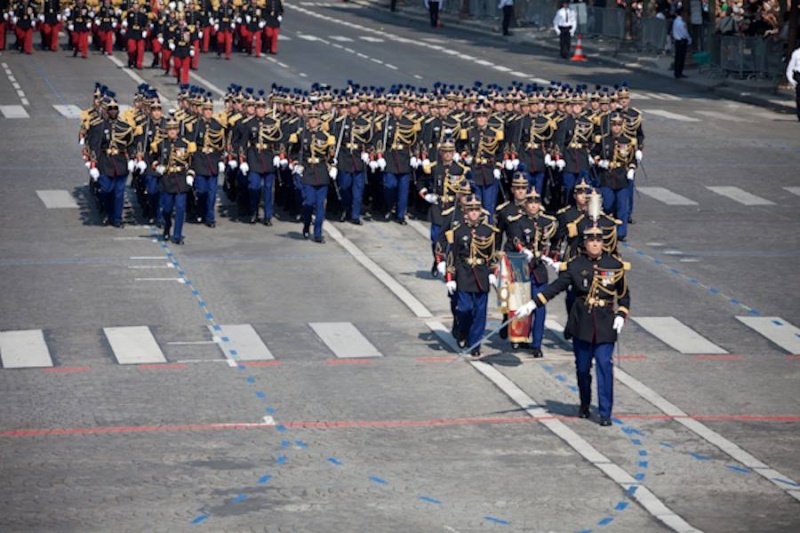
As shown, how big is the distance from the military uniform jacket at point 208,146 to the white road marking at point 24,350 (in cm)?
789

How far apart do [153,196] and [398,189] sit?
13.3ft

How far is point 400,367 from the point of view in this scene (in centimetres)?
2147

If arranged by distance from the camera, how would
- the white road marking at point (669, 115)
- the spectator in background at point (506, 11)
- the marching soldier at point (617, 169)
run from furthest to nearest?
the spectator in background at point (506, 11) < the white road marking at point (669, 115) < the marching soldier at point (617, 169)

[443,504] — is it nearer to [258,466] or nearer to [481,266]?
[258,466]

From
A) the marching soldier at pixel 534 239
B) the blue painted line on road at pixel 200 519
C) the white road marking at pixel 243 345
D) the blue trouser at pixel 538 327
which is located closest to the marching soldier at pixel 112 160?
the white road marking at pixel 243 345

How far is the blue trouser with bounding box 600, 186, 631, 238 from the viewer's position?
1196 inches

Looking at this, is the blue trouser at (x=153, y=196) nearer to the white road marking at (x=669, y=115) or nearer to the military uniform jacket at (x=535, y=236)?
the military uniform jacket at (x=535, y=236)

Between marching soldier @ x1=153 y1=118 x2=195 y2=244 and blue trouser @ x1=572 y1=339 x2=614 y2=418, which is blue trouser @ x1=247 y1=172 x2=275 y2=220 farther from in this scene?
blue trouser @ x1=572 y1=339 x2=614 y2=418

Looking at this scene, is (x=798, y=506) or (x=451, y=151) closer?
(x=798, y=506)

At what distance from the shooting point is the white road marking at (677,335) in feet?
74.2

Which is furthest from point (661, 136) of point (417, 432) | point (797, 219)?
point (417, 432)

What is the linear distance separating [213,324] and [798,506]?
9480 mm

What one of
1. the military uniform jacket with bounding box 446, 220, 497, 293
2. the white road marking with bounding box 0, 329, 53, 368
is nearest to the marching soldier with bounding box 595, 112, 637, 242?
the military uniform jacket with bounding box 446, 220, 497, 293

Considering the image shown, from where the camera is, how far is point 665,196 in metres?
34.6
